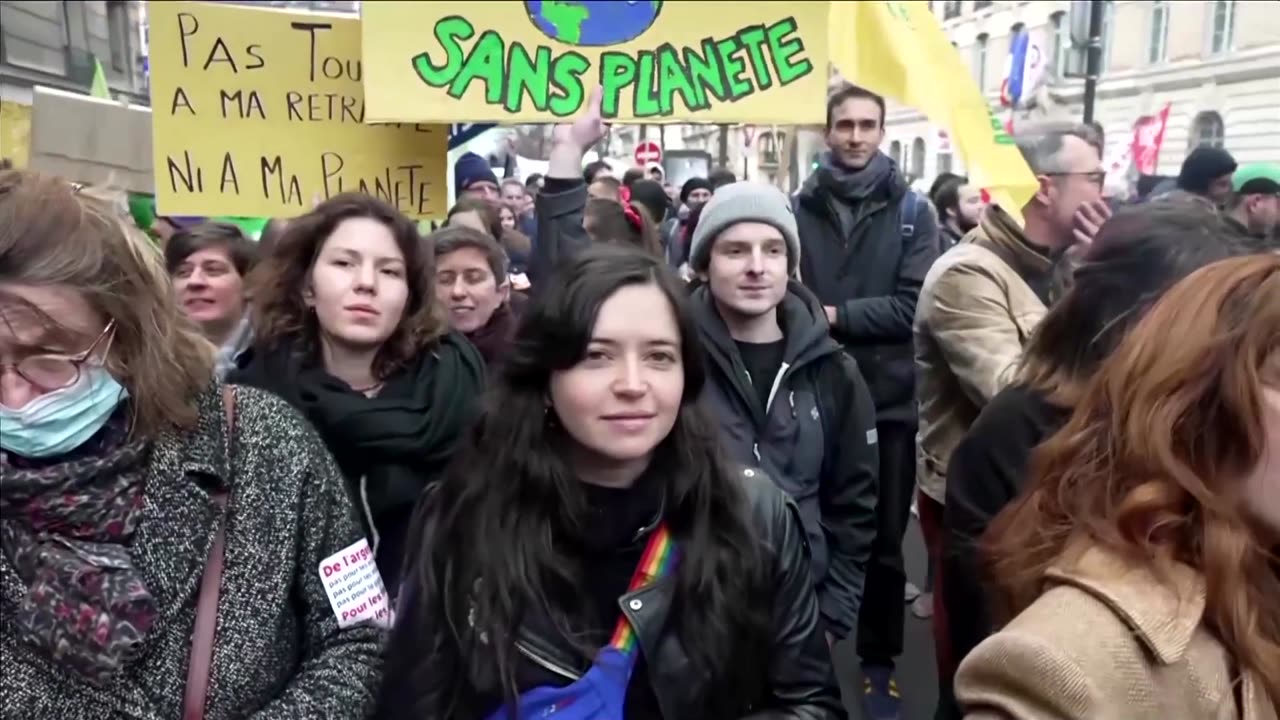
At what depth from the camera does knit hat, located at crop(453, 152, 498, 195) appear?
775 centimetres

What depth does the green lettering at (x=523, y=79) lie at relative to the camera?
3.60 metres

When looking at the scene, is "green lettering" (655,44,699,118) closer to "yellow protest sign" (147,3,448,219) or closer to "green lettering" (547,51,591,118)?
"green lettering" (547,51,591,118)

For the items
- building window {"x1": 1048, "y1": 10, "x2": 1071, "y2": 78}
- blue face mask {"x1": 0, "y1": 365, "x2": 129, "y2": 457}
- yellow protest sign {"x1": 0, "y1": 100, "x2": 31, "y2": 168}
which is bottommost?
blue face mask {"x1": 0, "y1": 365, "x2": 129, "y2": 457}

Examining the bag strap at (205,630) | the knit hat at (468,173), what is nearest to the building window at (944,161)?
the knit hat at (468,173)

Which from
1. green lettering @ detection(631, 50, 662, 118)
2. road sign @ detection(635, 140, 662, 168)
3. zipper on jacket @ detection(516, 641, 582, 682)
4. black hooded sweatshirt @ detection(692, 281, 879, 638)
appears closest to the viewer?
zipper on jacket @ detection(516, 641, 582, 682)

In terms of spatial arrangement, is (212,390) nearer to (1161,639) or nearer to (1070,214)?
(1161,639)

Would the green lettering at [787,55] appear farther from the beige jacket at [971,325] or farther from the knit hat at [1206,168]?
the knit hat at [1206,168]

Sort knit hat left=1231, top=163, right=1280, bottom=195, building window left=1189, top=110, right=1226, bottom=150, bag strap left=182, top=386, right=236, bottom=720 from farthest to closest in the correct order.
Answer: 1. building window left=1189, top=110, right=1226, bottom=150
2. knit hat left=1231, top=163, right=1280, bottom=195
3. bag strap left=182, top=386, right=236, bottom=720

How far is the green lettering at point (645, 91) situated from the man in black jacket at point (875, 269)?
105 cm

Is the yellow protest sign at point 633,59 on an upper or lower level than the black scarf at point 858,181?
upper

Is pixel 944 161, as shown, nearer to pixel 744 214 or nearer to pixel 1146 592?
pixel 744 214

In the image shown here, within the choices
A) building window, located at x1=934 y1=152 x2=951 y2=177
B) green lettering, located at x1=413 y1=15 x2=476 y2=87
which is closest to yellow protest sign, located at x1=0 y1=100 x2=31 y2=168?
green lettering, located at x1=413 y1=15 x2=476 y2=87

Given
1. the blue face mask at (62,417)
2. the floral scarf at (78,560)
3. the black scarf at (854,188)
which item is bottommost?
the floral scarf at (78,560)

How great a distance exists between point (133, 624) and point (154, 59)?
2.43m
